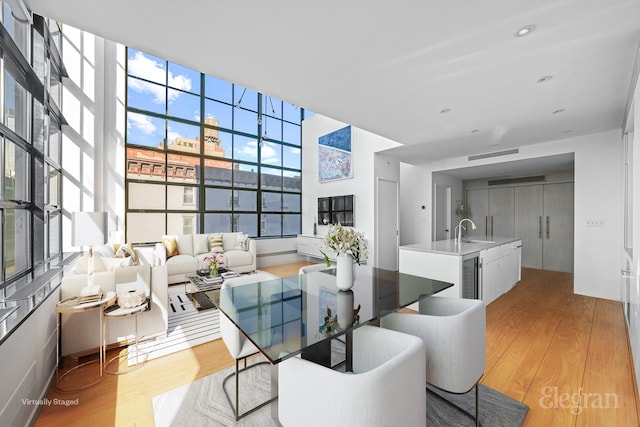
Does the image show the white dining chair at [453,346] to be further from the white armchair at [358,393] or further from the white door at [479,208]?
the white door at [479,208]

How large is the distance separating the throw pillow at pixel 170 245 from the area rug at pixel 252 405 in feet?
11.9

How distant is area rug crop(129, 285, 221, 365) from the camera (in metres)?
2.50

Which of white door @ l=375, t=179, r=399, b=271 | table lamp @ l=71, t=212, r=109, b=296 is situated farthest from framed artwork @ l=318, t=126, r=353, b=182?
table lamp @ l=71, t=212, r=109, b=296

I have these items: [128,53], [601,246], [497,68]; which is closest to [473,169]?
[601,246]

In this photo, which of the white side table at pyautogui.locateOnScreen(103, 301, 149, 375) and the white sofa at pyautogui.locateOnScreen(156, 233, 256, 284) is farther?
the white sofa at pyautogui.locateOnScreen(156, 233, 256, 284)

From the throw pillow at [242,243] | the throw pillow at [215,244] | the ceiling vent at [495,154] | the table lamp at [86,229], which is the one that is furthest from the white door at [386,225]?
the table lamp at [86,229]

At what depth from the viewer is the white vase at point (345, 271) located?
73.3 inches

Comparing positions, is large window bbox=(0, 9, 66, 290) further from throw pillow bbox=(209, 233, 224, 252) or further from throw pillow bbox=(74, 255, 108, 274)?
throw pillow bbox=(209, 233, 224, 252)

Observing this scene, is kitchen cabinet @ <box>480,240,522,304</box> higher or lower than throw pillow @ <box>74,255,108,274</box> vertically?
lower

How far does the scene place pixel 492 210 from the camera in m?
6.80

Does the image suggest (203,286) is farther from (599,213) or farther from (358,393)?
(599,213)

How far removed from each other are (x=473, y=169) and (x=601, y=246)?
246 centimetres

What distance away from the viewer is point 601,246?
385 centimetres

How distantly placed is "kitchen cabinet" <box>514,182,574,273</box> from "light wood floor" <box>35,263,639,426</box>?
9.80ft
